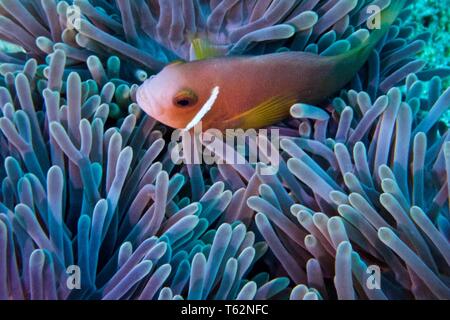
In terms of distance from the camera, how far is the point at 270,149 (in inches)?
66.7

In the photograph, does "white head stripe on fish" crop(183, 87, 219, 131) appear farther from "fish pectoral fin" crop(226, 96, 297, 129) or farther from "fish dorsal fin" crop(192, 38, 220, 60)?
"fish dorsal fin" crop(192, 38, 220, 60)

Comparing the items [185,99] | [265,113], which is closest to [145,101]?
[185,99]

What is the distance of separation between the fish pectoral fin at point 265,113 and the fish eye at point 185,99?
165 millimetres

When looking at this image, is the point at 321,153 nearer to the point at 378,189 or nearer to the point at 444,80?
the point at 378,189

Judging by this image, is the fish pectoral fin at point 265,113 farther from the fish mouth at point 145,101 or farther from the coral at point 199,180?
the fish mouth at point 145,101

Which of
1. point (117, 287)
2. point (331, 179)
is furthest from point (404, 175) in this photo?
point (117, 287)

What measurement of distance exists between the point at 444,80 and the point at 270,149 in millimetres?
1239

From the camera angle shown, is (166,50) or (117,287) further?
(166,50)

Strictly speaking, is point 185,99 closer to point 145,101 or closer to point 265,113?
point 145,101

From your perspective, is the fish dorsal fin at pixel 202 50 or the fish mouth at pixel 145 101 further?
the fish dorsal fin at pixel 202 50

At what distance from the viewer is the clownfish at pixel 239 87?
65.3 inches

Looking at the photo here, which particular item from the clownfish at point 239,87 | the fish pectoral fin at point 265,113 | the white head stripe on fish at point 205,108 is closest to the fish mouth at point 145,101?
the clownfish at point 239,87

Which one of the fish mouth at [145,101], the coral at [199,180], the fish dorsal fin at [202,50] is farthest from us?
the fish dorsal fin at [202,50]
